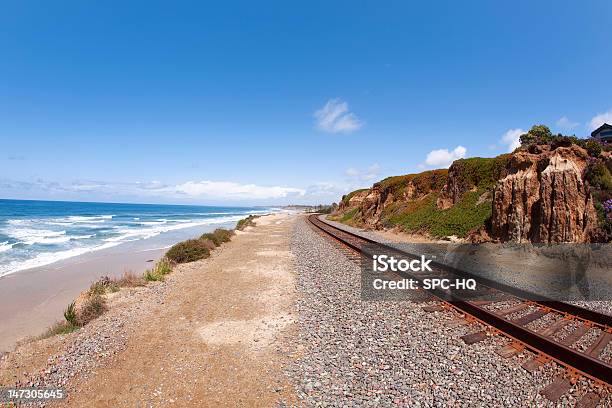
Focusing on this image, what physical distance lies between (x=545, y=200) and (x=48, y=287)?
20.6 metres

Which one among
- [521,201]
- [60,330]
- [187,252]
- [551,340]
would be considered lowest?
[60,330]

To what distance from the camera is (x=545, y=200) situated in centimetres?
1359

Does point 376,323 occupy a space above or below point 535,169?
below

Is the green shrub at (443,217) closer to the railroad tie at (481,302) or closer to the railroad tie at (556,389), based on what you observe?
the railroad tie at (481,302)

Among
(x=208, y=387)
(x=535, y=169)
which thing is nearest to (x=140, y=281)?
(x=208, y=387)

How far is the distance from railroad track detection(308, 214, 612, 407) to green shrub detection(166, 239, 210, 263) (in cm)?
1165

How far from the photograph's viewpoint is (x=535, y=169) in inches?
621

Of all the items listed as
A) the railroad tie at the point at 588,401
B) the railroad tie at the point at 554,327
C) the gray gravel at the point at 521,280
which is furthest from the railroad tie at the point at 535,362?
the gray gravel at the point at 521,280

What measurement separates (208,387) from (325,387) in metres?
1.70

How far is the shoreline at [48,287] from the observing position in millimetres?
9945

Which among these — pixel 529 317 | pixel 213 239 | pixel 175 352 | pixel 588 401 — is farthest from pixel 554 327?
pixel 213 239

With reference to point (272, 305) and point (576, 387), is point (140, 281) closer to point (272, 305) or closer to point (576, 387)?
point (272, 305)

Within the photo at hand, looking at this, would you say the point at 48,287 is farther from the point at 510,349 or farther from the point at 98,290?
the point at 510,349

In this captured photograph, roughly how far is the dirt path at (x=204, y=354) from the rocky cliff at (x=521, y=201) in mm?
10530
